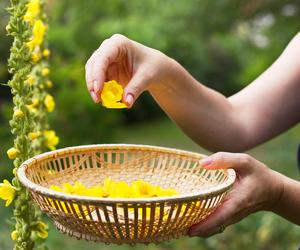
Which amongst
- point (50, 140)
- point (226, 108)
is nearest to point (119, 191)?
point (50, 140)

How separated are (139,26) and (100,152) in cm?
517

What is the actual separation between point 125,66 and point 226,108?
476 millimetres

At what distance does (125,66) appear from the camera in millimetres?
1142

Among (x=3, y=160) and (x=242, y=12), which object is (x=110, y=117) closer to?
(x=3, y=160)

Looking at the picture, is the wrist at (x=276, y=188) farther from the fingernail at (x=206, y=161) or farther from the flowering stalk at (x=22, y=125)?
the flowering stalk at (x=22, y=125)

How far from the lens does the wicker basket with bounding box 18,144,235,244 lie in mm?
900

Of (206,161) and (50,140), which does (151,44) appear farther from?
(206,161)

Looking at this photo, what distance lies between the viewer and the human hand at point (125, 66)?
1012 mm

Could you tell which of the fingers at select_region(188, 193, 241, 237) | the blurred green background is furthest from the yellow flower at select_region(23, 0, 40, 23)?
the blurred green background

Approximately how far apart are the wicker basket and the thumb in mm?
173

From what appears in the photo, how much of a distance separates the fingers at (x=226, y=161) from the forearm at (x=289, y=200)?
0.36ft

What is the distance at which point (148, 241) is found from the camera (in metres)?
0.97

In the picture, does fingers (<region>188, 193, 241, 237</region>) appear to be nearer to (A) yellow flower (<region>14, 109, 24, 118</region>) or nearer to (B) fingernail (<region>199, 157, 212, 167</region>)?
(B) fingernail (<region>199, 157, 212, 167</region>)

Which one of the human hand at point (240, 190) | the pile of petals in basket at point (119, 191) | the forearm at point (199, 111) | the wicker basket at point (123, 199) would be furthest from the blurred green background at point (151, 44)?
the human hand at point (240, 190)
